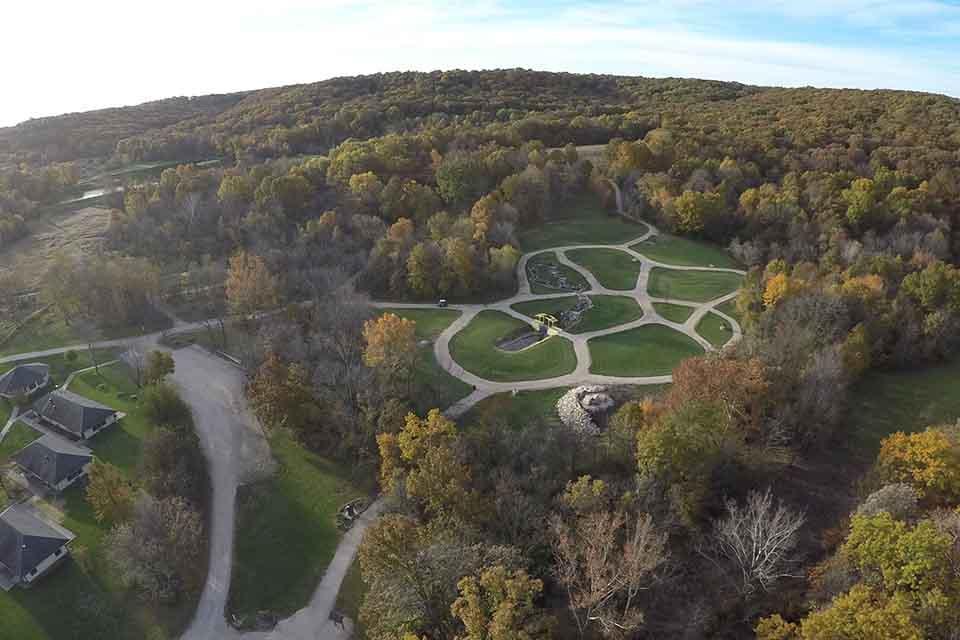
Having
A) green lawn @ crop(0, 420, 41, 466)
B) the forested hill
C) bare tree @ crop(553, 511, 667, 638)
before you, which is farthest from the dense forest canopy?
green lawn @ crop(0, 420, 41, 466)

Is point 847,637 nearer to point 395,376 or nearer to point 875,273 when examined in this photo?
point 395,376

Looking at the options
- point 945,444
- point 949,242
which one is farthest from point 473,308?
point 949,242

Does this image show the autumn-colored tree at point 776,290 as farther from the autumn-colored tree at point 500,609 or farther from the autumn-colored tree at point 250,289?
the autumn-colored tree at point 250,289

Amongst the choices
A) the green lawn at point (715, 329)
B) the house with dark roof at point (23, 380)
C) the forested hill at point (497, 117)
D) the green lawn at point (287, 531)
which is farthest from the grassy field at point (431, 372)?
the forested hill at point (497, 117)

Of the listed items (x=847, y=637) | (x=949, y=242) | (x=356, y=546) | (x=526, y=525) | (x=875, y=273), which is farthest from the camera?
(x=949, y=242)

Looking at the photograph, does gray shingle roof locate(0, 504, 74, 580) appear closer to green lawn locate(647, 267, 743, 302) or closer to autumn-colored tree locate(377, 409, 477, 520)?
autumn-colored tree locate(377, 409, 477, 520)

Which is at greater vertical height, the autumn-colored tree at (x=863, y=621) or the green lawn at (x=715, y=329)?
the green lawn at (x=715, y=329)
